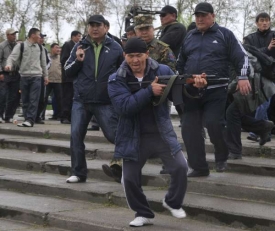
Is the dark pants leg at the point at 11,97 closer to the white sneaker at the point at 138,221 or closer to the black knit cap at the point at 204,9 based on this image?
the black knit cap at the point at 204,9

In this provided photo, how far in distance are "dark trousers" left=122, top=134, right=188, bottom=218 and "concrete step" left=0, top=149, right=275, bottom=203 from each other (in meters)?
1.07

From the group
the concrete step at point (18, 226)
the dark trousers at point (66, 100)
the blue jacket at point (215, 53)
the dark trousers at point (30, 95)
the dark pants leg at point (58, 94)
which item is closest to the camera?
the concrete step at point (18, 226)

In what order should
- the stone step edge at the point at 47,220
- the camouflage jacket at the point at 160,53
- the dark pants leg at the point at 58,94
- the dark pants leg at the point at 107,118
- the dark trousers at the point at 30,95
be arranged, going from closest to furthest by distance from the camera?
the stone step edge at the point at 47,220 → the dark pants leg at the point at 107,118 → the camouflage jacket at the point at 160,53 → the dark trousers at the point at 30,95 → the dark pants leg at the point at 58,94

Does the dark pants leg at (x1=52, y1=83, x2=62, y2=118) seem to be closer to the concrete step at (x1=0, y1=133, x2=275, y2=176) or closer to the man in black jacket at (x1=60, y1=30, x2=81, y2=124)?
the man in black jacket at (x1=60, y1=30, x2=81, y2=124)

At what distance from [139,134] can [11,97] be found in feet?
25.2

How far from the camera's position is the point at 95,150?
9.95 m

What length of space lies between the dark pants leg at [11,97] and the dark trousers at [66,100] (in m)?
0.93

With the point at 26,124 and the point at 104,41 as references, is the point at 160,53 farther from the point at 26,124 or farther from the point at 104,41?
the point at 26,124

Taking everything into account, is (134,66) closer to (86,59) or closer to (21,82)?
(86,59)

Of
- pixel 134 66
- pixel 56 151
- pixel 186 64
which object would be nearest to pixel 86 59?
pixel 186 64

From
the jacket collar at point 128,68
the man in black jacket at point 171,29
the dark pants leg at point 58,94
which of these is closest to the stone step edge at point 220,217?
the jacket collar at point 128,68

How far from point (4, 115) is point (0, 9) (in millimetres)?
36013

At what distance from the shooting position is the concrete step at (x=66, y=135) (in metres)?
8.93

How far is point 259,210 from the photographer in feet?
22.5
